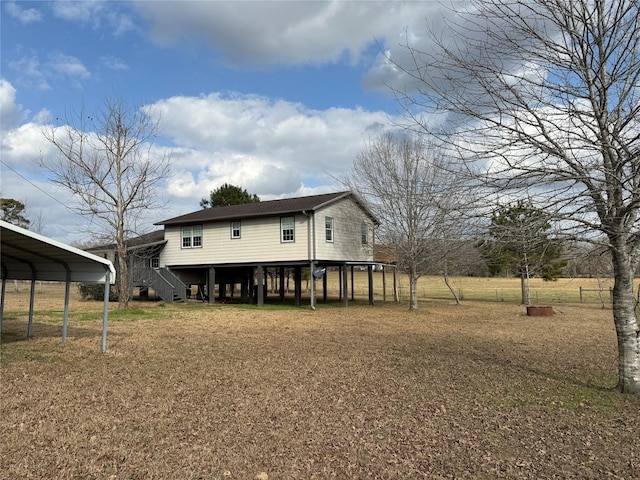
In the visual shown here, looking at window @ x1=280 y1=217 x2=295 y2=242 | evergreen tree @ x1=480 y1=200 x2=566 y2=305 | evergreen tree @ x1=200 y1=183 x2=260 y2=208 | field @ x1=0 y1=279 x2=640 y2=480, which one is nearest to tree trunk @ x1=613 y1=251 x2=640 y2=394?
field @ x1=0 y1=279 x2=640 y2=480

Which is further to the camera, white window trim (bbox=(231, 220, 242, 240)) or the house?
white window trim (bbox=(231, 220, 242, 240))

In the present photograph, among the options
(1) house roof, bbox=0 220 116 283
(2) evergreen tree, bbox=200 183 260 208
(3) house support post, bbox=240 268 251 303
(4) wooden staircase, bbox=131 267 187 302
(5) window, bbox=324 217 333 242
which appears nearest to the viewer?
(1) house roof, bbox=0 220 116 283

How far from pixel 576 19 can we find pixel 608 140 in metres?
1.56

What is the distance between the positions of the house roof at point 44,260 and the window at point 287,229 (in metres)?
12.4

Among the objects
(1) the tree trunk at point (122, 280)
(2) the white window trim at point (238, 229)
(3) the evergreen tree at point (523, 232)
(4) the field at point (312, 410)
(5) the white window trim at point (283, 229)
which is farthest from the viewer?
(2) the white window trim at point (238, 229)

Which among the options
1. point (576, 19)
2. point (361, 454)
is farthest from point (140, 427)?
point (576, 19)

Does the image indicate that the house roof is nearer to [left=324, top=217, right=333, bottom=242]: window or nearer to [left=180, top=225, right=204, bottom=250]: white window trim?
[left=324, top=217, right=333, bottom=242]: window

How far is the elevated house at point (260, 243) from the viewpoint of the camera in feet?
71.7

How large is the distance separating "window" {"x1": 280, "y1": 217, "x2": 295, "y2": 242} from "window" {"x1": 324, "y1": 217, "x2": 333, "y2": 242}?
159cm

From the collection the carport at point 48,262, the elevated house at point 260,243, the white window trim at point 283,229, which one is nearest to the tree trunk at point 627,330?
the carport at point 48,262

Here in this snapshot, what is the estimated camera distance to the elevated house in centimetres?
2184

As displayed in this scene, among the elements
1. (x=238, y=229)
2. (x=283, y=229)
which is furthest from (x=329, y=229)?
(x=238, y=229)

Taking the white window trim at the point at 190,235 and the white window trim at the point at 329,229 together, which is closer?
the white window trim at the point at 329,229

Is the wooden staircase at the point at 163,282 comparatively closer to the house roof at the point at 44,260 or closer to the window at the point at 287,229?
the window at the point at 287,229
